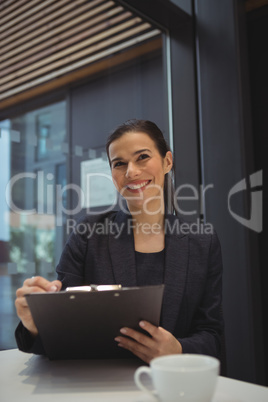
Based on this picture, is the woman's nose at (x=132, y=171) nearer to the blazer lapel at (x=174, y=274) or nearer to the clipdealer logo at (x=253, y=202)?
the blazer lapel at (x=174, y=274)

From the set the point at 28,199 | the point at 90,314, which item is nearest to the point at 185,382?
the point at 90,314

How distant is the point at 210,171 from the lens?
3031 mm

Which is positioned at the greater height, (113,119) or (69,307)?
(113,119)

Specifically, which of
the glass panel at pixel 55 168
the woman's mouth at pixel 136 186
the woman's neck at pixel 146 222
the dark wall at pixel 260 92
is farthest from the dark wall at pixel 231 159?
the woman's mouth at pixel 136 186

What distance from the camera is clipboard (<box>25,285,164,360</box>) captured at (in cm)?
85

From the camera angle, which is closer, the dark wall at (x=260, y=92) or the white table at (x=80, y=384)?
the white table at (x=80, y=384)

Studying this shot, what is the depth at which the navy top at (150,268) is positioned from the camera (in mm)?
1503

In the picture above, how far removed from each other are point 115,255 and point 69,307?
0.64 meters

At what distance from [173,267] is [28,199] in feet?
3.50

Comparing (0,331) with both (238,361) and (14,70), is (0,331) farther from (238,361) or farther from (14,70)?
(238,361)

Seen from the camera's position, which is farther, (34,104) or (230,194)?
(230,194)

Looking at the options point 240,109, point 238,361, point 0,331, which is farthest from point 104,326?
point 240,109

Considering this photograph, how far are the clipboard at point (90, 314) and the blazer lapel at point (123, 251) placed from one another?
0.46m

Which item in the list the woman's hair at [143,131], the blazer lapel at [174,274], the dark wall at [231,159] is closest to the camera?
the blazer lapel at [174,274]
